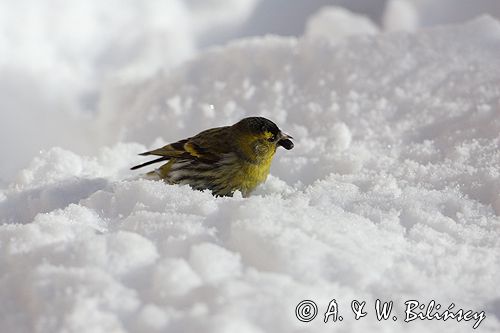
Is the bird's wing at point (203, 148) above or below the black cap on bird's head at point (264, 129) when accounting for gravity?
below

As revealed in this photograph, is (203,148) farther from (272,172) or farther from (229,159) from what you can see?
(272,172)

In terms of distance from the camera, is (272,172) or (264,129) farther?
(272,172)

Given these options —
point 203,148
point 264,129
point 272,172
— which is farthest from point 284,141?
point 203,148

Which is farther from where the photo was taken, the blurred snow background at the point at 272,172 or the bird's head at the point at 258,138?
the bird's head at the point at 258,138

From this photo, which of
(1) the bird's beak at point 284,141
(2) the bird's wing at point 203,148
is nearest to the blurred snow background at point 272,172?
(1) the bird's beak at point 284,141

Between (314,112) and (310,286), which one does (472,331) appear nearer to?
(310,286)

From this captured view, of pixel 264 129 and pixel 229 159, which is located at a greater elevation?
pixel 264 129

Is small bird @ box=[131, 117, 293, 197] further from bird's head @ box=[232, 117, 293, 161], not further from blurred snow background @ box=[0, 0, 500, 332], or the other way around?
blurred snow background @ box=[0, 0, 500, 332]

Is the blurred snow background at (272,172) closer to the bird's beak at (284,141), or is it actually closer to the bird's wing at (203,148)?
the bird's beak at (284,141)
